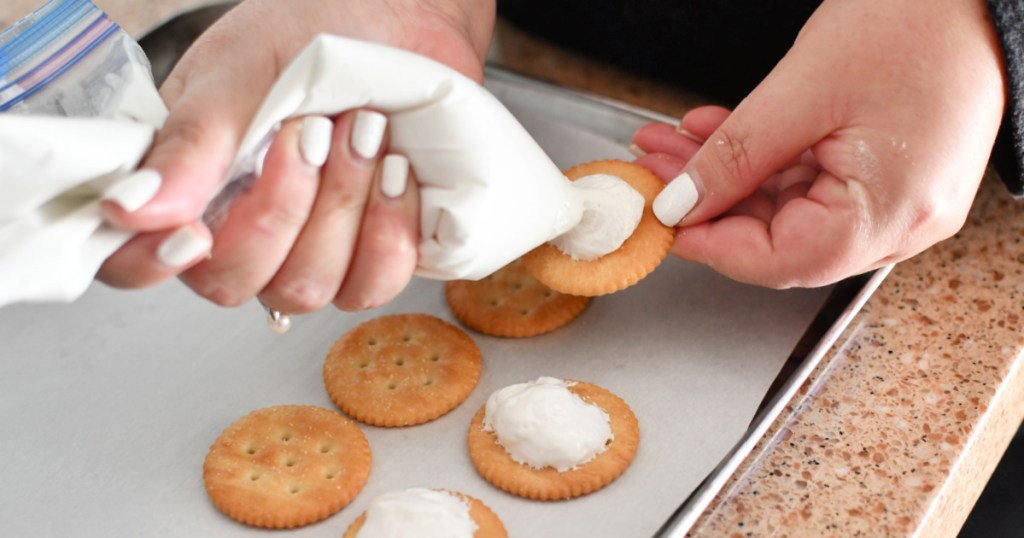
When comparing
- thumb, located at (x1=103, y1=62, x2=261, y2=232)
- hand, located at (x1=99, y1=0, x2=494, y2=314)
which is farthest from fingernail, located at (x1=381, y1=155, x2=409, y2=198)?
thumb, located at (x1=103, y1=62, x2=261, y2=232)

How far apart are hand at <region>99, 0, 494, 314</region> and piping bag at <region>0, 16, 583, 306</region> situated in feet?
0.05

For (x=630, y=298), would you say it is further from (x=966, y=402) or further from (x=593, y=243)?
(x=966, y=402)

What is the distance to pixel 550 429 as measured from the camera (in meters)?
0.83

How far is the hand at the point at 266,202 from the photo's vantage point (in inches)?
24.7

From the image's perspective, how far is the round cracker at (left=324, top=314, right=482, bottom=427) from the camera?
0.90 m

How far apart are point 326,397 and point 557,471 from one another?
0.25 m

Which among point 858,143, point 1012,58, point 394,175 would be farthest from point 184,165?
point 1012,58

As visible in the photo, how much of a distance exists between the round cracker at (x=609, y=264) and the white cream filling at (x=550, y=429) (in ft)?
0.34

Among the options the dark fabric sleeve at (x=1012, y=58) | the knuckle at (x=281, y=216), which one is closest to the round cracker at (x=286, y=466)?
the knuckle at (x=281, y=216)

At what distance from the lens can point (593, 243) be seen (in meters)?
0.90

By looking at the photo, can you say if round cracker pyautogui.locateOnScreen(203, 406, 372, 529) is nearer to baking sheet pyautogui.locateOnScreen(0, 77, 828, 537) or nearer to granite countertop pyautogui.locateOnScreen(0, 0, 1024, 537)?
baking sheet pyautogui.locateOnScreen(0, 77, 828, 537)

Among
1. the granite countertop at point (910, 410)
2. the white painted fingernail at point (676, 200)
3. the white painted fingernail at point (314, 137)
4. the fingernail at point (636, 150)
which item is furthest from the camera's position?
the fingernail at point (636, 150)

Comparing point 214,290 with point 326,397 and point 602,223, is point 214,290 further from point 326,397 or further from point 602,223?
point 602,223

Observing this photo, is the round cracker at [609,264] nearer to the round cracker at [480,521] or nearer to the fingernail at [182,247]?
the round cracker at [480,521]
